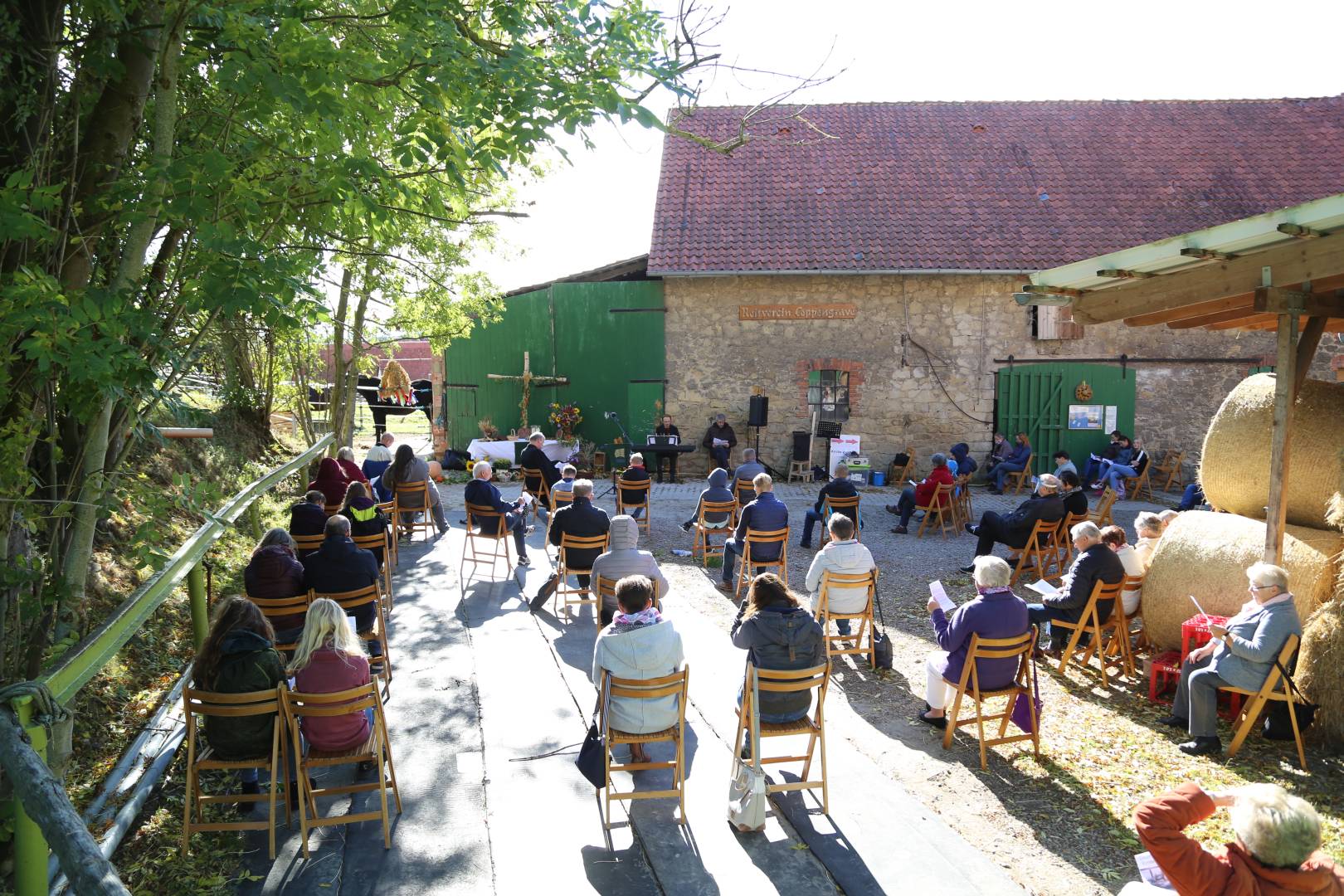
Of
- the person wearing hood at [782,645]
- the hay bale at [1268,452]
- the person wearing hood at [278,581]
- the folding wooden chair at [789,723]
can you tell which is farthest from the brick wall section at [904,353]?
the folding wooden chair at [789,723]

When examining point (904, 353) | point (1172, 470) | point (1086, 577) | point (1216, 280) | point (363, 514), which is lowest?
point (1172, 470)

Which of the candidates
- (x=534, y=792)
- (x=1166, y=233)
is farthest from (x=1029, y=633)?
(x=1166, y=233)

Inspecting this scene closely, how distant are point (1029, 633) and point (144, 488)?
4.45 metres

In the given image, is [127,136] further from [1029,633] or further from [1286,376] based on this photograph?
[1286,376]

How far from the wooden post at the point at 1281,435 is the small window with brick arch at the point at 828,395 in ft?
32.6

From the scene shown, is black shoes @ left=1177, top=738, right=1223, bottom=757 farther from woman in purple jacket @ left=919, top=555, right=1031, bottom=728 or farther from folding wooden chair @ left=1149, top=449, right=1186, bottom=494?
folding wooden chair @ left=1149, top=449, right=1186, bottom=494

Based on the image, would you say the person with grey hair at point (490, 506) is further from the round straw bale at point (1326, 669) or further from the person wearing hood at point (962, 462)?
the person wearing hood at point (962, 462)

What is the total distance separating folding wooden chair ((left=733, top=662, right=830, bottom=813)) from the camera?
14.2 feet

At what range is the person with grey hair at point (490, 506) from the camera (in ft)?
28.4

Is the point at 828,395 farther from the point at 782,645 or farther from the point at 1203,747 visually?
the point at 782,645

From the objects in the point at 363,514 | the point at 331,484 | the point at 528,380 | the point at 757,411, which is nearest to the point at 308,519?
the point at 363,514

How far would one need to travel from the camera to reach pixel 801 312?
50.3ft

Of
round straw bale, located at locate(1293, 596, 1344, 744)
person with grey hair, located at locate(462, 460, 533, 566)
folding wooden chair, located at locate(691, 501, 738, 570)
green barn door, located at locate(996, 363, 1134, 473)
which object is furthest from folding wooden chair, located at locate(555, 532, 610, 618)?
green barn door, located at locate(996, 363, 1134, 473)

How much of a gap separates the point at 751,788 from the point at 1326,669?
346 centimetres
